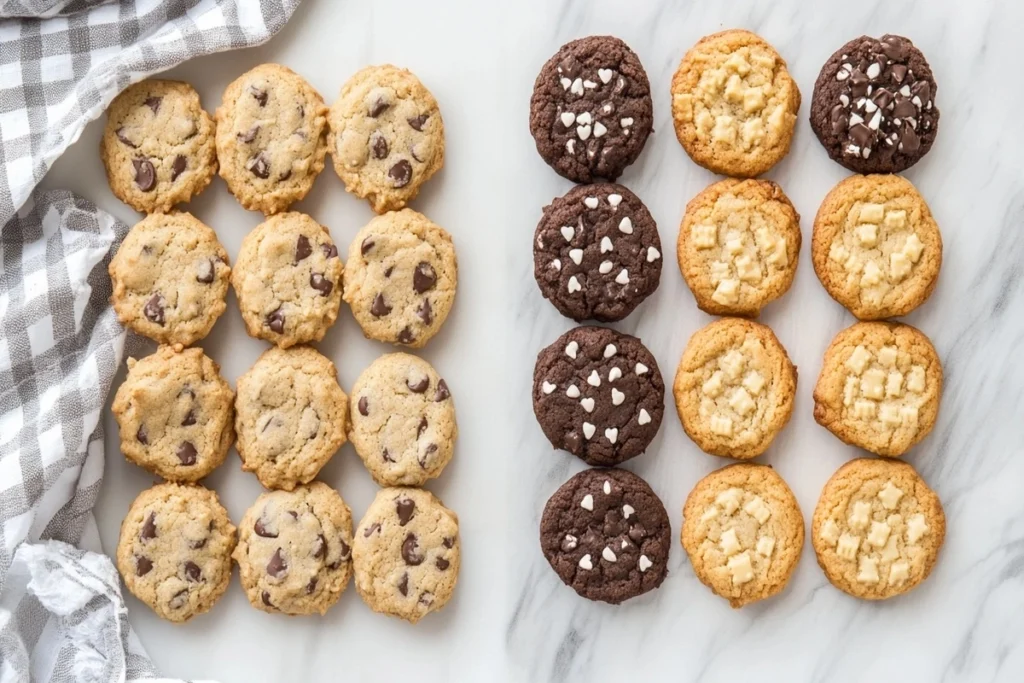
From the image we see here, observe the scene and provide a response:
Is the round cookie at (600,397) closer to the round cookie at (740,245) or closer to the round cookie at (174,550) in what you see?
the round cookie at (740,245)

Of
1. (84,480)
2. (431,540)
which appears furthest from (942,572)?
(84,480)

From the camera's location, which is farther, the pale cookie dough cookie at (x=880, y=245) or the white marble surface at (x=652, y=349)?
the white marble surface at (x=652, y=349)

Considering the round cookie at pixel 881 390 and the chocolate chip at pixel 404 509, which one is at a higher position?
the round cookie at pixel 881 390

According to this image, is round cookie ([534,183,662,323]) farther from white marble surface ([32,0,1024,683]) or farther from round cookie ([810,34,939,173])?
round cookie ([810,34,939,173])

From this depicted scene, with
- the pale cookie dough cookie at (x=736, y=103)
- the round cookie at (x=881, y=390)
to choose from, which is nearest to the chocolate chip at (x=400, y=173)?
the pale cookie dough cookie at (x=736, y=103)

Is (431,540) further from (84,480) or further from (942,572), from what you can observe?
(942,572)

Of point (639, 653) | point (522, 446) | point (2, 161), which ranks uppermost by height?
point (2, 161)
